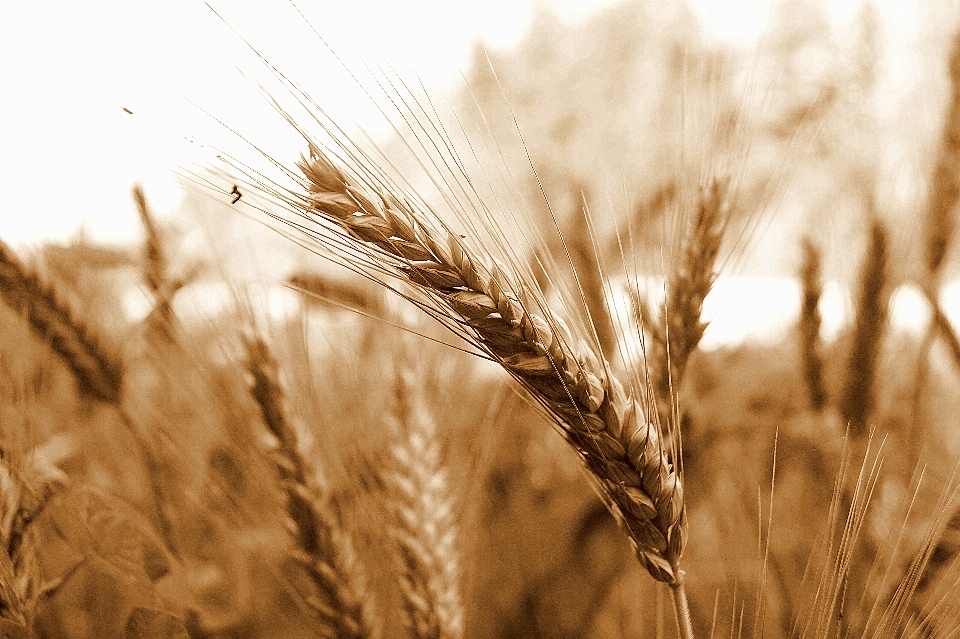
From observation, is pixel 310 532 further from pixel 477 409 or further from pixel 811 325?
pixel 811 325

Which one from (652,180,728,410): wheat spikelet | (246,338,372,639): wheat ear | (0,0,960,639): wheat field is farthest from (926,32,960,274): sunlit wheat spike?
(246,338,372,639): wheat ear

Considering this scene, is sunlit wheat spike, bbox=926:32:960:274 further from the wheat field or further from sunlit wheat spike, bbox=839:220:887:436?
sunlit wheat spike, bbox=839:220:887:436

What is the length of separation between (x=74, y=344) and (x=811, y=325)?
724mm

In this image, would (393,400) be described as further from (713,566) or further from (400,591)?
(713,566)

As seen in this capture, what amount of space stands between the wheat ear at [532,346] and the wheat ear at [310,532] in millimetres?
172

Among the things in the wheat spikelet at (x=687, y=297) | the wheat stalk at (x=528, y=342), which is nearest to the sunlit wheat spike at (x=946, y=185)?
the wheat spikelet at (x=687, y=297)

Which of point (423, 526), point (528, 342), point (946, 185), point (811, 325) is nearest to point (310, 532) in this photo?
point (423, 526)

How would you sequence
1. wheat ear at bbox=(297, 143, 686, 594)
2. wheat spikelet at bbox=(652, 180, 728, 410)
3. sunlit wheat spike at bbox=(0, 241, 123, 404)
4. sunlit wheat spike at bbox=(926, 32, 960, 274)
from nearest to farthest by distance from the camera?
1. wheat ear at bbox=(297, 143, 686, 594)
2. wheat spikelet at bbox=(652, 180, 728, 410)
3. sunlit wheat spike at bbox=(0, 241, 123, 404)
4. sunlit wheat spike at bbox=(926, 32, 960, 274)

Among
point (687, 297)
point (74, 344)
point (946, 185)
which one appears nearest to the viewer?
point (687, 297)

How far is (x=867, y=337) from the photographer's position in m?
0.62

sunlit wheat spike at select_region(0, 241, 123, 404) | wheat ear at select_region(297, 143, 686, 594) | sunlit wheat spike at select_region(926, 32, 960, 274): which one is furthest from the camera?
sunlit wheat spike at select_region(926, 32, 960, 274)

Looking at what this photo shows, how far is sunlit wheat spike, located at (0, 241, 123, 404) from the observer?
0.53 metres

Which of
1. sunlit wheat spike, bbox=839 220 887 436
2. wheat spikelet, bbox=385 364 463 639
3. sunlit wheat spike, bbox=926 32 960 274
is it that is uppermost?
sunlit wheat spike, bbox=926 32 960 274

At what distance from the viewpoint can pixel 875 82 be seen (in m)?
0.91
